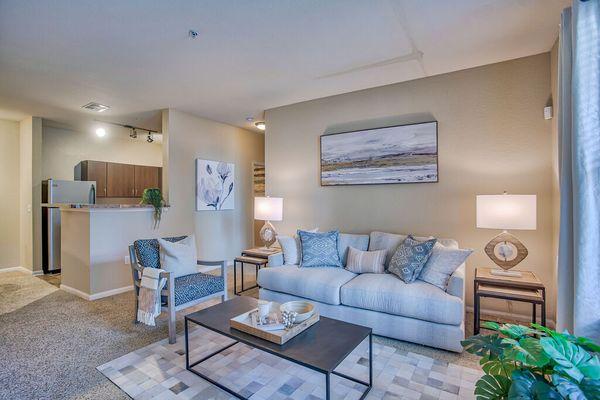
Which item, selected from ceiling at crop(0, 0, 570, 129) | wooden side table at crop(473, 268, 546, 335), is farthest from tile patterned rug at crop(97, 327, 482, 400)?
ceiling at crop(0, 0, 570, 129)

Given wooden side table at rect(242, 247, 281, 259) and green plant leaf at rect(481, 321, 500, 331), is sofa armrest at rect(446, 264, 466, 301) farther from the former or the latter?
wooden side table at rect(242, 247, 281, 259)

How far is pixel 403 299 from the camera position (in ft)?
8.31

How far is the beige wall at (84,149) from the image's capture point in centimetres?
548

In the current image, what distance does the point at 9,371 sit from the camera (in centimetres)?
221

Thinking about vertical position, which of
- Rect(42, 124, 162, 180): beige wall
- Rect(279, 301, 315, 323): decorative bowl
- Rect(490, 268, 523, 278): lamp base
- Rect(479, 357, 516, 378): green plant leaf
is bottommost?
Rect(279, 301, 315, 323): decorative bowl

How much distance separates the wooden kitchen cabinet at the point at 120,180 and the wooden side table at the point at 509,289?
20.2 ft

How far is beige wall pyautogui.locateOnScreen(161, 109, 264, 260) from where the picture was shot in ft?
15.4

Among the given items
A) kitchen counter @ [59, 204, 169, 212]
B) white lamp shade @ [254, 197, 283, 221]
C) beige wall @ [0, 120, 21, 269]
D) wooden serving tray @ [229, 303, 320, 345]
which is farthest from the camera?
beige wall @ [0, 120, 21, 269]

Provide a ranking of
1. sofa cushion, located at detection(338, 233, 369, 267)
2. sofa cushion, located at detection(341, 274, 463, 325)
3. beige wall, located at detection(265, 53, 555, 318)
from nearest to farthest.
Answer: sofa cushion, located at detection(341, 274, 463, 325), beige wall, located at detection(265, 53, 555, 318), sofa cushion, located at detection(338, 233, 369, 267)

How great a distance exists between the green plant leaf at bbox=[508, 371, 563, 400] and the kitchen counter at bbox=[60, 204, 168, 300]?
4.36 metres

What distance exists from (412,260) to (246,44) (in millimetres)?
2437

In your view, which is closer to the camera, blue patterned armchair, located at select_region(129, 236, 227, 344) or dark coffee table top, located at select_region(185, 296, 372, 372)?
dark coffee table top, located at select_region(185, 296, 372, 372)

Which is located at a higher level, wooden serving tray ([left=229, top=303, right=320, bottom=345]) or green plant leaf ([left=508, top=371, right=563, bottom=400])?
green plant leaf ([left=508, top=371, right=563, bottom=400])

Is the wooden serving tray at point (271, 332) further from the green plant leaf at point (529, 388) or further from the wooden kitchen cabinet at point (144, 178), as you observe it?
the wooden kitchen cabinet at point (144, 178)
